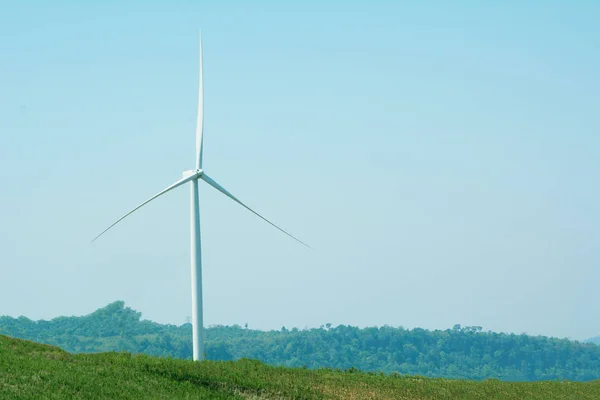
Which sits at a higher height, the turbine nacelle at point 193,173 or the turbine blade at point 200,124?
the turbine blade at point 200,124

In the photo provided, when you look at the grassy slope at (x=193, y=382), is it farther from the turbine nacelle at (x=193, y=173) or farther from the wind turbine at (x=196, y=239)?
the turbine nacelle at (x=193, y=173)

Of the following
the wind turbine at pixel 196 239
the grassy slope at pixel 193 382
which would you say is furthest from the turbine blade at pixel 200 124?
the grassy slope at pixel 193 382

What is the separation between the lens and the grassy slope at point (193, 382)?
1657 inches

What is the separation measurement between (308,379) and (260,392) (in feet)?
19.1

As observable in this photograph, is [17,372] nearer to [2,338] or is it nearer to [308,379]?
[2,338]

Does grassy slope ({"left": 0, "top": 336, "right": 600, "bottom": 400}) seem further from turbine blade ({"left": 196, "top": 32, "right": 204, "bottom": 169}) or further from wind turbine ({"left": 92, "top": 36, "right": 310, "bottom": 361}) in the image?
turbine blade ({"left": 196, "top": 32, "right": 204, "bottom": 169})

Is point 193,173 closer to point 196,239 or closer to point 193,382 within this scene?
point 196,239

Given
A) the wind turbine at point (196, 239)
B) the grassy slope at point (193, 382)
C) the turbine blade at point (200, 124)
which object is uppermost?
the turbine blade at point (200, 124)

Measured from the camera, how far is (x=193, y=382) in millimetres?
46938

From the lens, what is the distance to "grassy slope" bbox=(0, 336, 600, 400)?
42094 millimetres

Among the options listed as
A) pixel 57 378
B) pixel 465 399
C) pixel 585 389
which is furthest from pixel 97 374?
pixel 585 389

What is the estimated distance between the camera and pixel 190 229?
55.0 metres

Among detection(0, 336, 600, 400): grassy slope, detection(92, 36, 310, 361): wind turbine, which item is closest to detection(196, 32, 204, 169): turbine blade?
detection(92, 36, 310, 361): wind turbine

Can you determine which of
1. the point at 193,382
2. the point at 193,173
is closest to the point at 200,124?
the point at 193,173
